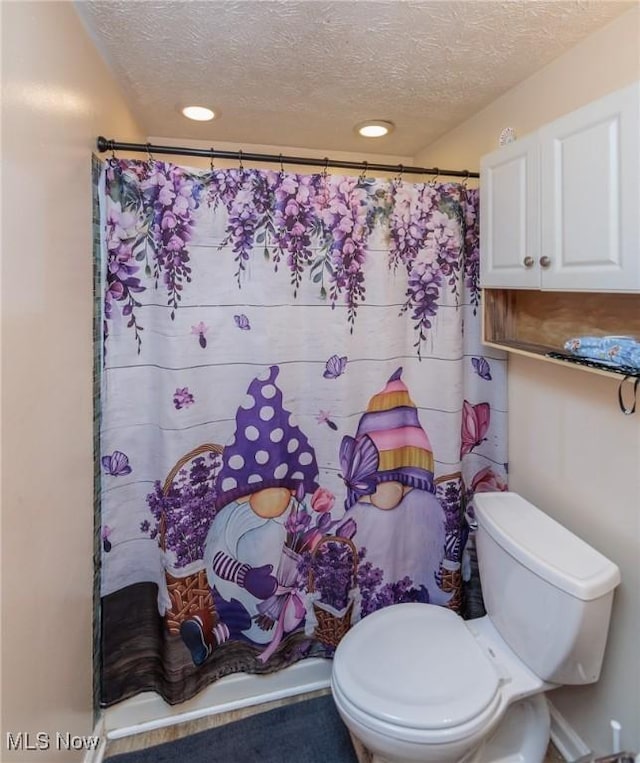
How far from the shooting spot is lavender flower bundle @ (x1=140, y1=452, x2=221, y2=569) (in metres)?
1.51

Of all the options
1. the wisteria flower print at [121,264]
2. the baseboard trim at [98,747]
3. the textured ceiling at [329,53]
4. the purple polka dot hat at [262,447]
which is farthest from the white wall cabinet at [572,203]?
the baseboard trim at [98,747]

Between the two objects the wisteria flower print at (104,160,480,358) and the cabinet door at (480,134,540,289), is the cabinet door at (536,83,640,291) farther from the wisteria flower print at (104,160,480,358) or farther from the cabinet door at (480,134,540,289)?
the wisteria flower print at (104,160,480,358)

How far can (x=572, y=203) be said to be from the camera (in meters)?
1.19

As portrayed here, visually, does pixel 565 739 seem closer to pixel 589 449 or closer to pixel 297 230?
pixel 589 449

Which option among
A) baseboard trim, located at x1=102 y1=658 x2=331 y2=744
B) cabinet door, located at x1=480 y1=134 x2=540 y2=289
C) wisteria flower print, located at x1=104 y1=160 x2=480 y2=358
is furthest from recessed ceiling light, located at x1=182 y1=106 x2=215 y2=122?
baseboard trim, located at x1=102 y1=658 x2=331 y2=744

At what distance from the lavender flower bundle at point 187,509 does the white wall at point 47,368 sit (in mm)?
212

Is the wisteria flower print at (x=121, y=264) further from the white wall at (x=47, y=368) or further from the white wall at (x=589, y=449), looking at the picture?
the white wall at (x=589, y=449)

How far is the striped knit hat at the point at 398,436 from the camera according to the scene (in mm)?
1681

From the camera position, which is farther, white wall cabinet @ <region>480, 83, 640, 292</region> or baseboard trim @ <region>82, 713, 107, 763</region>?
baseboard trim @ <region>82, 713, 107, 763</region>

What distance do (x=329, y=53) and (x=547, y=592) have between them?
5.55 ft

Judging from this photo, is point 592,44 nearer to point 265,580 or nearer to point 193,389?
point 193,389

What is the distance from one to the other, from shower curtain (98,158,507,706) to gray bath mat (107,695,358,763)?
0.53 feet

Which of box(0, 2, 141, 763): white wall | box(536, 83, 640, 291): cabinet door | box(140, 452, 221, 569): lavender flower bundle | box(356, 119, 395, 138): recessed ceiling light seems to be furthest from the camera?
box(356, 119, 395, 138): recessed ceiling light

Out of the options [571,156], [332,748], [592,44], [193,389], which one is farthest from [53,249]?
[332,748]
